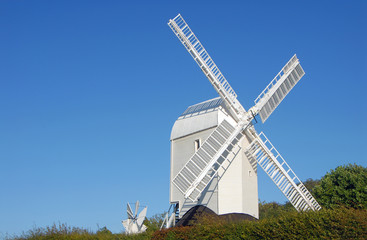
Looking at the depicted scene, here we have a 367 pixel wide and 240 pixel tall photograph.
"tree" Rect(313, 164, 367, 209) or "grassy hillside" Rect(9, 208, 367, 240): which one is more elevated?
"tree" Rect(313, 164, 367, 209)

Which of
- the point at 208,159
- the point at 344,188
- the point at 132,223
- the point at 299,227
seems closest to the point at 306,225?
the point at 299,227

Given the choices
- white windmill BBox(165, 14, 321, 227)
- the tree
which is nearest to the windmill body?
white windmill BBox(165, 14, 321, 227)

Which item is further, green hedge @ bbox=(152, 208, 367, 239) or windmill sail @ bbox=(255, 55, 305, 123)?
windmill sail @ bbox=(255, 55, 305, 123)

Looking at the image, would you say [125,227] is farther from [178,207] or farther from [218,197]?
[218,197]

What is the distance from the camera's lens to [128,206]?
26.4m

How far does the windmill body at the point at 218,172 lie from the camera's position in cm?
2192

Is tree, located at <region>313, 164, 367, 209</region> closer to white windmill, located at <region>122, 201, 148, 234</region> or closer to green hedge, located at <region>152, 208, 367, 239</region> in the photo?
green hedge, located at <region>152, 208, 367, 239</region>

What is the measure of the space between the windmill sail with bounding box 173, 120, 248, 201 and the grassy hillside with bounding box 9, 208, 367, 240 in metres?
1.73

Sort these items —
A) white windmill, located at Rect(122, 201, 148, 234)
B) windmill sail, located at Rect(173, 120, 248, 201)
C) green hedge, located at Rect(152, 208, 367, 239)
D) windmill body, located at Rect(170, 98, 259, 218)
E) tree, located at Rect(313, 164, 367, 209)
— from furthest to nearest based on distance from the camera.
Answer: white windmill, located at Rect(122, 201, 148, 234), tree, located at Rect(313, 164, 367, 209), windmill body, located at Rect(170, 98, 259, 218), windmill sail, located at Rect(173, 120, 248, 201), green hedge, located at Rect(152, 208, 367, 239)

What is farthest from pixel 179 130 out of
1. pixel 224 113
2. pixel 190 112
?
pixel 224 113

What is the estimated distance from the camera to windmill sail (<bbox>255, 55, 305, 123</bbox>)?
22.6m

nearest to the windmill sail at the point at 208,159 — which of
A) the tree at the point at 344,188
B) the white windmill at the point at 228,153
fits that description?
the white windmill at the point at 228,153

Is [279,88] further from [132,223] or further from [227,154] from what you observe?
[132,223]

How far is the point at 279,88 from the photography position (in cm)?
2373
